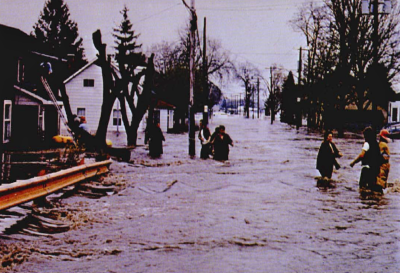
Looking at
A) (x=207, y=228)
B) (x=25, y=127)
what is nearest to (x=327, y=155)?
(x=207, y=228)

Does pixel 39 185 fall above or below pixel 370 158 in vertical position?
below

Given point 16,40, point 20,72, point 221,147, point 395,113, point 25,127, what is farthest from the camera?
point 395,113

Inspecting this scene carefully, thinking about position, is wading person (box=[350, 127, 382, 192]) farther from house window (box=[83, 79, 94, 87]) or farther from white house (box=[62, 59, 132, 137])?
house window (box=[83, 79, 94, 87])

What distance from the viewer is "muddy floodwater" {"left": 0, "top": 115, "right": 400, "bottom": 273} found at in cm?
812

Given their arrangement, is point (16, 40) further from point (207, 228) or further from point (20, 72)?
point (207, 228)

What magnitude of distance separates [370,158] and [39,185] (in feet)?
23.8

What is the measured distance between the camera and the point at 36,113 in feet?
123

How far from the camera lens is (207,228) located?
34.7 feet

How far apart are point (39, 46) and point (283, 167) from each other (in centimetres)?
1859

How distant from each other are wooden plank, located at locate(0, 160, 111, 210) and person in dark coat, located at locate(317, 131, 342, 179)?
594cm

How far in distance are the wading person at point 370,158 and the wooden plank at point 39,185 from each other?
6.29 meters

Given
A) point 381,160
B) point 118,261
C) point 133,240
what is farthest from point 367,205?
point 118,261

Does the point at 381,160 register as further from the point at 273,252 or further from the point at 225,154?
the point at 225,154

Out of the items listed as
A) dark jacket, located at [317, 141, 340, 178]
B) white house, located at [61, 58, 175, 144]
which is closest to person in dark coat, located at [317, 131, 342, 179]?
dark jacket, located at [317, 141, 340, 178]
